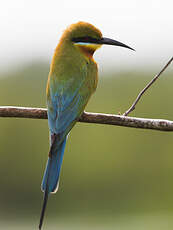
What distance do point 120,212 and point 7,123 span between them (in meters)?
11.3

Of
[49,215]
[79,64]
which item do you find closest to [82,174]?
[49,215]

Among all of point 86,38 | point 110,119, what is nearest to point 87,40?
point 86,38

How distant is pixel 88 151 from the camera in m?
20.9

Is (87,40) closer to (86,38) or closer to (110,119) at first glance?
(86,38)

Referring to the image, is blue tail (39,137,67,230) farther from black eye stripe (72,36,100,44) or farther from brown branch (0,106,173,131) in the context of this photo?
black eye stripe (72,36,100,44)

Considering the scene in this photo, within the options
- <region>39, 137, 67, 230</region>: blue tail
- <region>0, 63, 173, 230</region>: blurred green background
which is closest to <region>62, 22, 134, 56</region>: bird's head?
<region>39, 137, 67, 230</region>: blue tail

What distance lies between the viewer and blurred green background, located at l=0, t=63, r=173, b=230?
2019 cm

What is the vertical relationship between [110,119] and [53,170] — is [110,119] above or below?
above

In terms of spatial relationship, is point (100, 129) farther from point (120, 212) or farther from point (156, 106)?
point (120, 212)

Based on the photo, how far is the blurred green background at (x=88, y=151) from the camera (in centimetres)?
2019

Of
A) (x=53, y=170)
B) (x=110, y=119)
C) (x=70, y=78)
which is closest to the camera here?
(x=53, y=170)

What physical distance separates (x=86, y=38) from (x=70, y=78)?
30 centimetres

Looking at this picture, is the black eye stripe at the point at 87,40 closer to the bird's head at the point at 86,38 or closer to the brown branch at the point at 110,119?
the bird's head at the point at 86,38

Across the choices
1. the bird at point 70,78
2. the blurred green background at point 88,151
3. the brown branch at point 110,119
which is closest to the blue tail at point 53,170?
the bird at point 70,78
